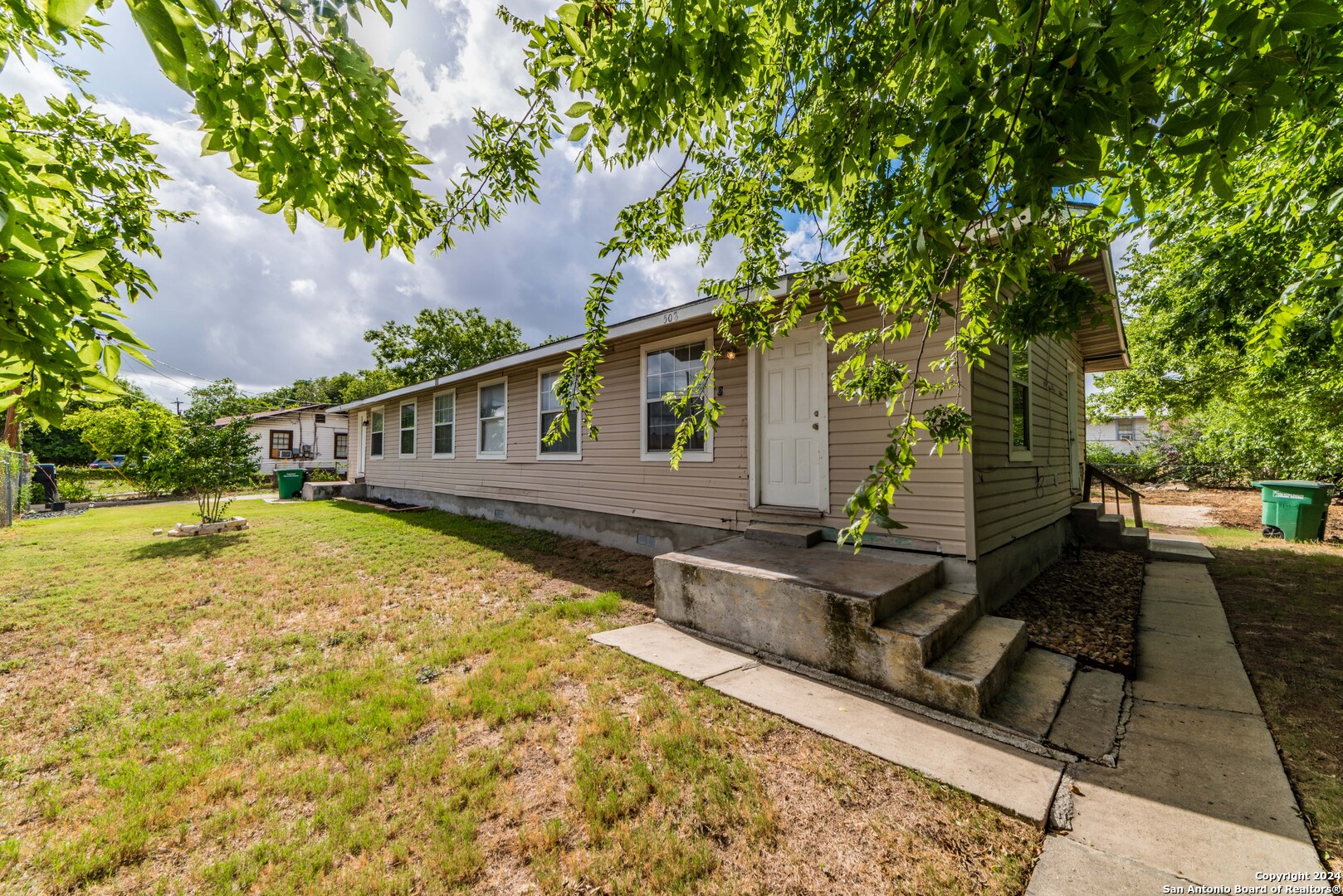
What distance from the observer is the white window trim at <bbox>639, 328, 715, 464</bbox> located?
19.8ft

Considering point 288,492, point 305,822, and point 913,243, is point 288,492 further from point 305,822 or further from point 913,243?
point 913,243

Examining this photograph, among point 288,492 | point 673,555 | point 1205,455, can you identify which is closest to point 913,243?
point 673,555

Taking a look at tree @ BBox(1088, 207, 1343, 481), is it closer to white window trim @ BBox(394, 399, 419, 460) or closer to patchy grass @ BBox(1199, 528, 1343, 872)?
patchy grass @ BBox(1199, 528, 1343, 872)

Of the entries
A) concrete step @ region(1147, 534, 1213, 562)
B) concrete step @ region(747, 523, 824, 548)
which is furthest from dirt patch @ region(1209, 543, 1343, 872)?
concrete step @ region(747, 523, 824, 548)

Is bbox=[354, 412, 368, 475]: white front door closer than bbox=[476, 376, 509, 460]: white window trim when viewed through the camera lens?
No

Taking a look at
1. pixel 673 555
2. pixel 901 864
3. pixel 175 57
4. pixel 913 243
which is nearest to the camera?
pixel 175 57

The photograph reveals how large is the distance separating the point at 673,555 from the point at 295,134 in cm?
373

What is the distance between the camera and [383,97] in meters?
1.95

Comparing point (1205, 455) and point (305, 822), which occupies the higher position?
point (1205, 455)

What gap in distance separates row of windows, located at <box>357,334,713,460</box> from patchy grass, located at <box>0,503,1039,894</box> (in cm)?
176

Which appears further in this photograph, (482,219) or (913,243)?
(482,219)

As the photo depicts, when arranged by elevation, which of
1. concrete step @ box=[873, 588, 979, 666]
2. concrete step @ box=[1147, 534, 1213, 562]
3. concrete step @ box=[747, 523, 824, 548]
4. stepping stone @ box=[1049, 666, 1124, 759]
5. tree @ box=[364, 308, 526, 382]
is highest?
tree @ box=[364, 308, 526, 382]

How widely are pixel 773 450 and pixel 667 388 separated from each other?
6.04ft

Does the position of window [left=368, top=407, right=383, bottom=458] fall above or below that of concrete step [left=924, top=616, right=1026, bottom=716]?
above
